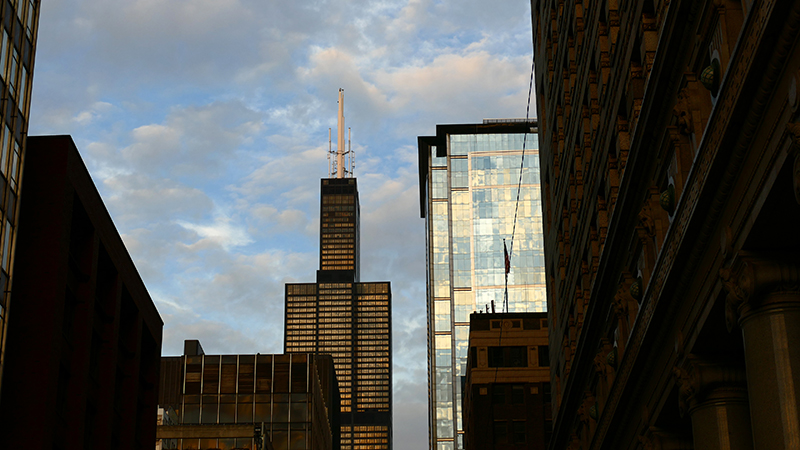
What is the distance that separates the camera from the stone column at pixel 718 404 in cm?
2767

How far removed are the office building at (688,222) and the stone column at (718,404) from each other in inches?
1.4

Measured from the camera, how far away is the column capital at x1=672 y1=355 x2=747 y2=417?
27812mm

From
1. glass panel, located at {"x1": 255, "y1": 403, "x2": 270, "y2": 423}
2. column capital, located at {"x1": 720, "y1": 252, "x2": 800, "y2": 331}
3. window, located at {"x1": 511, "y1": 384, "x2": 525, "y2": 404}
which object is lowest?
column capital, located at {"x1": 720, "y1": 252, "x2": 800, "y2": 331}

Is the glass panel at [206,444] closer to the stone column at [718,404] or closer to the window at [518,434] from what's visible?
the window at [518,434]

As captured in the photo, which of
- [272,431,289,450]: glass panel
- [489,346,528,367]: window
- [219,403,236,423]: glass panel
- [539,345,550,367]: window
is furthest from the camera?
[489,346,528,367]: window

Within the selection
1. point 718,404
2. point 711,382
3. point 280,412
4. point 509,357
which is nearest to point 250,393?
point 280,412

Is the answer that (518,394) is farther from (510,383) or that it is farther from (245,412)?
(245,412)

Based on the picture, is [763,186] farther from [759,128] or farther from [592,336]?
[592,336]

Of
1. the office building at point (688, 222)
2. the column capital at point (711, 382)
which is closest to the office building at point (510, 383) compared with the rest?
the office building at point (688, 222)

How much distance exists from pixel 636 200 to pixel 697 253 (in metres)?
8.79

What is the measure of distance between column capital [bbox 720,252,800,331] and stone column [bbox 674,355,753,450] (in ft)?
15.9

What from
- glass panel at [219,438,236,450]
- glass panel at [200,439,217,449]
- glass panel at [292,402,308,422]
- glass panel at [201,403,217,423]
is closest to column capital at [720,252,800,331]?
glass panel at [219,438,236,450]

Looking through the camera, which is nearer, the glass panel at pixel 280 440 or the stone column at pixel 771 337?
the stone column at pixel 771 337

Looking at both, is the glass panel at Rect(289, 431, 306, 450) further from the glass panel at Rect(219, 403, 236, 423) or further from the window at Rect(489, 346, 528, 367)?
the window at Rect(489, 346, 528, 367)
